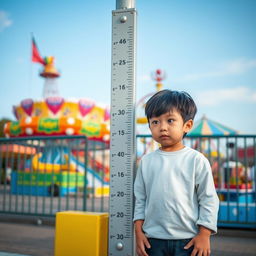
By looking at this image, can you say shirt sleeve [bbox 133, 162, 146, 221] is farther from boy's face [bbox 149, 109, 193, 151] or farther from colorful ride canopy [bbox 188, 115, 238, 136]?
colorful ride canopy [bbox 188, 115, 238, 136]

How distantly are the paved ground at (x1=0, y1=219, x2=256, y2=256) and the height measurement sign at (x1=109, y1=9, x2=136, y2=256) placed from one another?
1456mm

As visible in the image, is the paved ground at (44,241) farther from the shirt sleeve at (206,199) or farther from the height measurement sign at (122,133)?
the shirt sleeve at (206,199)

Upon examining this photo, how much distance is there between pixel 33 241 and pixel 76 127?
47.1 feet

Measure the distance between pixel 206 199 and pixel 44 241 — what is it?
316 centimetres

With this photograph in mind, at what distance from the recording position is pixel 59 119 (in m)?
18.5

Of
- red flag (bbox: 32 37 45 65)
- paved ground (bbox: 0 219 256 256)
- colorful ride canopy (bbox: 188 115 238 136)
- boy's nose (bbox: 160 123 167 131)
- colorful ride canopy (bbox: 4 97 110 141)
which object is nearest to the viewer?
boy's nose (bbox: 160 123 167 131)

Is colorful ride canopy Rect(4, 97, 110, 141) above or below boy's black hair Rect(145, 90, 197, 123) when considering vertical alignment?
above

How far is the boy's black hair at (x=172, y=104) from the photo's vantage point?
6.68 feet

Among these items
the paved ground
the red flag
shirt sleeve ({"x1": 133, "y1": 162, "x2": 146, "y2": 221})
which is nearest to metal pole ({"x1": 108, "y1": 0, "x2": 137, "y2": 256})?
shirt sleeve ({"x1": 133, "y1": 162, "x2": 146, "y2": 221})

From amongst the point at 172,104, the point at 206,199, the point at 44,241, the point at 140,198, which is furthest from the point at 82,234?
the point at 44,241

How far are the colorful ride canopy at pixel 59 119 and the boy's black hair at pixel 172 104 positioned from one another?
16.6 meters

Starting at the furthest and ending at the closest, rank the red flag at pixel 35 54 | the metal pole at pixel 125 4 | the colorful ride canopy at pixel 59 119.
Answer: the red flag at pixel 35 54
the colorful ride canopy at pixel 59 119
the metal pole at pixel 125 4

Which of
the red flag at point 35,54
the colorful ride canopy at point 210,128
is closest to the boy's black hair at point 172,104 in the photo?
the colorful ride canopy at point 210,128

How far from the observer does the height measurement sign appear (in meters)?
2.51
